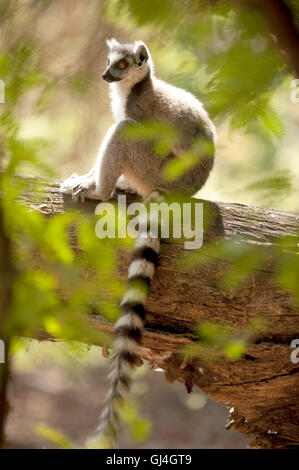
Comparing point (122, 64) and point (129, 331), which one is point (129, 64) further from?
point (129, 331)

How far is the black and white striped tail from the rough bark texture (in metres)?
0.24

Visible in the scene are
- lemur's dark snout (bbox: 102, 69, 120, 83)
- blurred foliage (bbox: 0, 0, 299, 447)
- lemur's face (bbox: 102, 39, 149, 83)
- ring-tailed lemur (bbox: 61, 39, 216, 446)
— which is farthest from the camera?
lemur's face (bbox: 102, 39, 149, 83)

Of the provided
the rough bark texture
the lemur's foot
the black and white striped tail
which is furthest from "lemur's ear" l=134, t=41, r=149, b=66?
A: the black and white striped tail

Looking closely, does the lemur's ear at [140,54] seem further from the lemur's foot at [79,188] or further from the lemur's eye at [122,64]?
the lemur's foot at [79,188]

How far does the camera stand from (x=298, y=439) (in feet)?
15.9

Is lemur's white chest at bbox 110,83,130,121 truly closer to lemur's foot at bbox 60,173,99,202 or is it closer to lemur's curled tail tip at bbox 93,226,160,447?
lemur's foot at bbox 60,173,99,202

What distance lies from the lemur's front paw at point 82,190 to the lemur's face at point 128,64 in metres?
1.42

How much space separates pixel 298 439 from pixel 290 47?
14.6ft

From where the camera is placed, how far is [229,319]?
4.43m

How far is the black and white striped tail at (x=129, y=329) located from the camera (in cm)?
272

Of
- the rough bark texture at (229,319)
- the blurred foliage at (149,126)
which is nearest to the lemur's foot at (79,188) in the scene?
the rough bark texture at (229,319)

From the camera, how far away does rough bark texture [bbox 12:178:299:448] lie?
4422 mm
